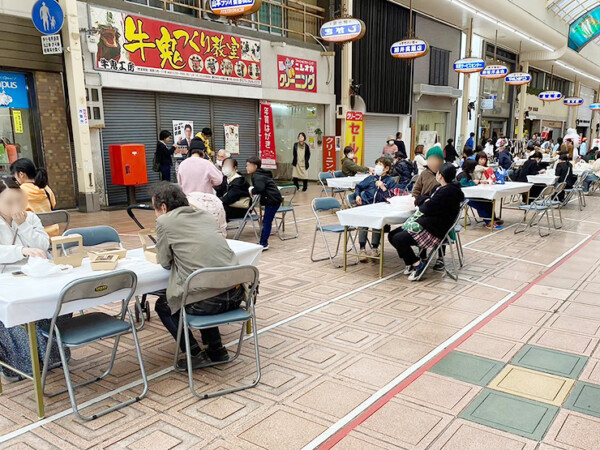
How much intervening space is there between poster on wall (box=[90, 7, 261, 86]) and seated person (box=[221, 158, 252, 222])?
424 cm

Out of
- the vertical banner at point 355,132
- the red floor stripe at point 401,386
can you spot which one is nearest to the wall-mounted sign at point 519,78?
the vertical banner at point 355,132

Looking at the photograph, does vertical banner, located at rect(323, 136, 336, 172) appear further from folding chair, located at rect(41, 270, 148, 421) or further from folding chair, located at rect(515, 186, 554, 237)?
folding chair, located at rect(41, 270, 148, 421)

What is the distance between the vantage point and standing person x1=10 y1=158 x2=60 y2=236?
15.4 ft

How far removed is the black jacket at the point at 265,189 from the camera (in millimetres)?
6633

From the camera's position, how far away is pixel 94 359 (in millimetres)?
3580

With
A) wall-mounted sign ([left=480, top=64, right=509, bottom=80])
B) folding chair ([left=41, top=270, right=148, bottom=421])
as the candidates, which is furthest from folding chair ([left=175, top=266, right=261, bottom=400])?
wall-mounted sign ([left=480, top=64, right=509, bottom=80])

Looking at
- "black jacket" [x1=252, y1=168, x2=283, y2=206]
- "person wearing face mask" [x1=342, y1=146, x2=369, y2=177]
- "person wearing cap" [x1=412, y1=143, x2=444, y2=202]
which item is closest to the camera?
"person wearing cap" [x1=412, y1=143, x2=444, y2=202]

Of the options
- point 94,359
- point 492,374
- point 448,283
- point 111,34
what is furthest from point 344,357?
point 111,34

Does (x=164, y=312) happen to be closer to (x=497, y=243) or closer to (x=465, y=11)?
(x=497, y=243)

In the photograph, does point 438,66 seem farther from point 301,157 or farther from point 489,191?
point 489,191

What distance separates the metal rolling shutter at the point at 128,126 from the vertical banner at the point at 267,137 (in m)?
3.33

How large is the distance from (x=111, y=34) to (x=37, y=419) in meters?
8.39

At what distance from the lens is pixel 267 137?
13422mm

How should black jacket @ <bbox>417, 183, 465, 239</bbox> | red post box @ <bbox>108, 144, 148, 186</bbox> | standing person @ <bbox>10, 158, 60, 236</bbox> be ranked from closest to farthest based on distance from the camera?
1. standing person @ <bbox>10, 158, 60, 236</bbox>
2. black jacket @ <bbox>417, 183, 465, 239</bbox>
3. red post box @ <bbox>108, 144, 148, 186</bbox>
